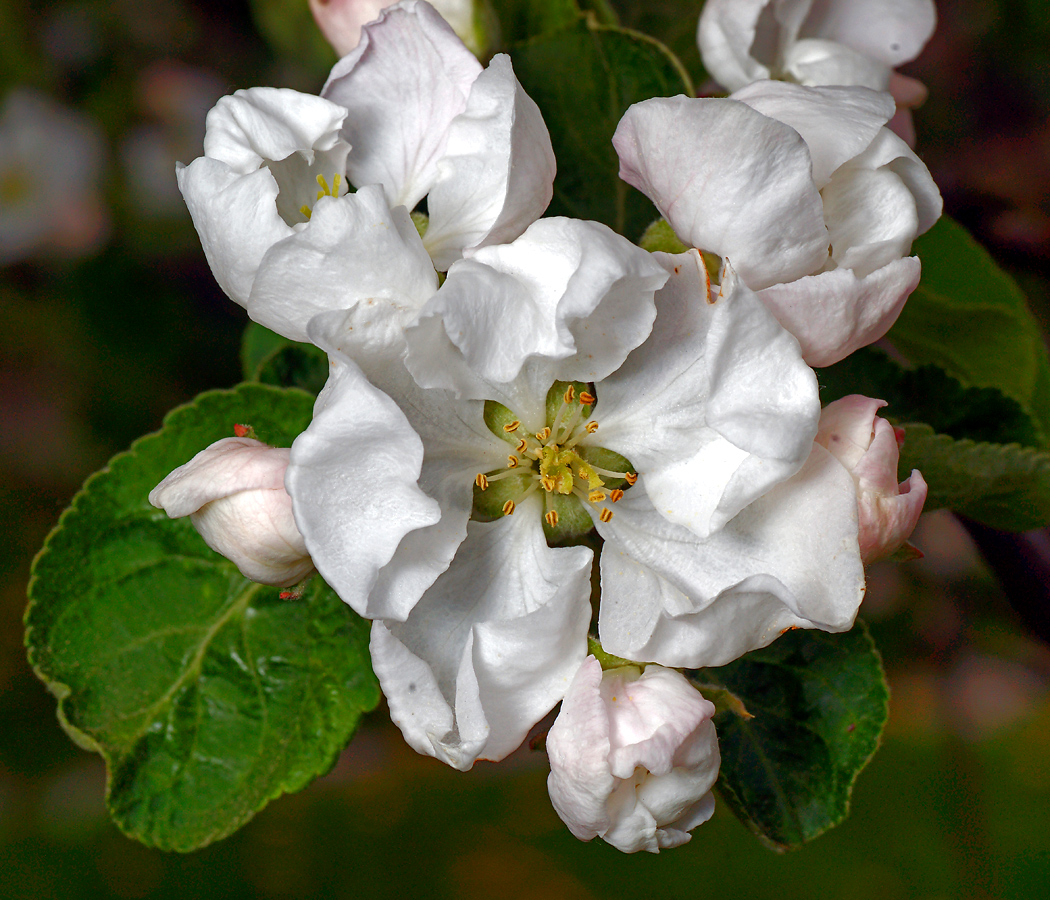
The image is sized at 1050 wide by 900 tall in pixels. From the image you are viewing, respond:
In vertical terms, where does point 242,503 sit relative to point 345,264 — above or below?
below

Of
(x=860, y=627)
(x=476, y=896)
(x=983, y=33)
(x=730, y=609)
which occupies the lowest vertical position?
(x=476, y=896)

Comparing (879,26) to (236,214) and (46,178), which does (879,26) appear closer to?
(236,214)

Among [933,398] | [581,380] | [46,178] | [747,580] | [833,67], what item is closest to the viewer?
[747,580]

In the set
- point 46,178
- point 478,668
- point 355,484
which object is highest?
point 355,484

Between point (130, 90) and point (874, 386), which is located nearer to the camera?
point (874, 386)

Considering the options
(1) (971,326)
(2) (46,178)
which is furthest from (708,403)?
(2) (46,178)

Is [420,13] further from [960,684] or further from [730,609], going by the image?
[960,684]

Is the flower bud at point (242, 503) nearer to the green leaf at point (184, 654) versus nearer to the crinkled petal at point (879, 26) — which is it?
the green leaf at point (184, 654)

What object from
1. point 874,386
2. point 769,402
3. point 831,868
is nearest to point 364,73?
point 769,402
